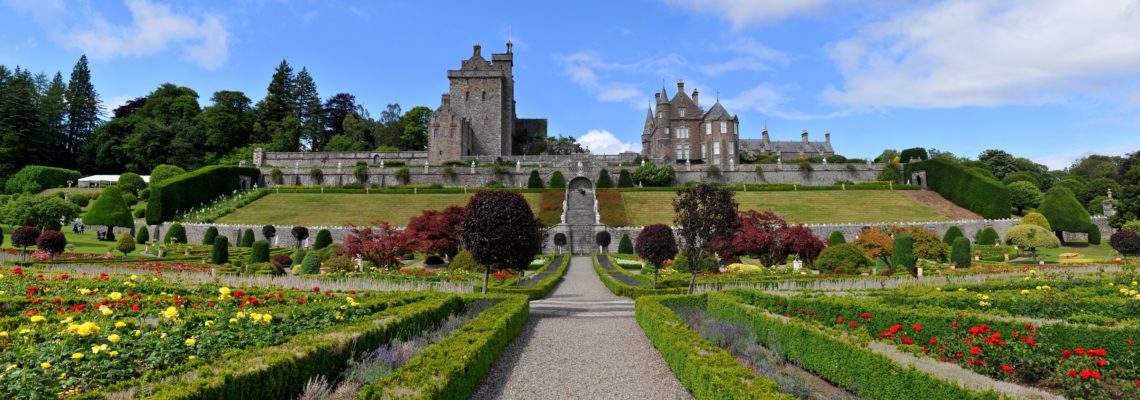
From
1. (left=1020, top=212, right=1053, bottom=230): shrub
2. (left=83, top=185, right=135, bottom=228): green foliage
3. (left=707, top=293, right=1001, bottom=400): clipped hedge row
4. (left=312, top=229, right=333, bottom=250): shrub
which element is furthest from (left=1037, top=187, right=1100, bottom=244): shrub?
(left=83, top=185, right=135, bottom=228): green foliage

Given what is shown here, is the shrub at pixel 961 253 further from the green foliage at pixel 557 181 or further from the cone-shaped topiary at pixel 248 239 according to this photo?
the cone-shaped topiary at pixel 248 239

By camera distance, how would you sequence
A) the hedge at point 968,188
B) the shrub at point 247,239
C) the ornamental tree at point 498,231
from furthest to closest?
the hedge at point 968,188 < the shrub at point 247,239 < the ornamental tree at point 498,231

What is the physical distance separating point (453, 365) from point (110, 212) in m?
46.5

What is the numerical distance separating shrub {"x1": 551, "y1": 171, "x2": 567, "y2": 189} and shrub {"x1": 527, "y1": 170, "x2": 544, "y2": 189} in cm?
146

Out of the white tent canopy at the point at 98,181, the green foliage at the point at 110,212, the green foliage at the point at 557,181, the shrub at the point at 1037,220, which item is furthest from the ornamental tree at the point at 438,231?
the white tent canopy at the point at 98,181

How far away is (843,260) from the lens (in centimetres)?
2450

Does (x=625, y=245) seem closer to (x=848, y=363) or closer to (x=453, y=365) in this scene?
(x=848, y=363)

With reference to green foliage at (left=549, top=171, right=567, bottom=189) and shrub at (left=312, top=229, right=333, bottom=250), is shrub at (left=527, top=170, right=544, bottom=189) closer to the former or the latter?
green foliage at (left=549, top=171, right=567, bottom=189)

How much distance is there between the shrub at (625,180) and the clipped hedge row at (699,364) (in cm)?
5103

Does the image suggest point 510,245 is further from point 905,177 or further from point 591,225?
point 905,177

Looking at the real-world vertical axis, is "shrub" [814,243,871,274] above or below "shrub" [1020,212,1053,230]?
below

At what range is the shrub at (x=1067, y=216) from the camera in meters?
41.6

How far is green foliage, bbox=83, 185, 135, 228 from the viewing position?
41.1 m

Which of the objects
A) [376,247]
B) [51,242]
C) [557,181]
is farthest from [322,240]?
[557,181]
